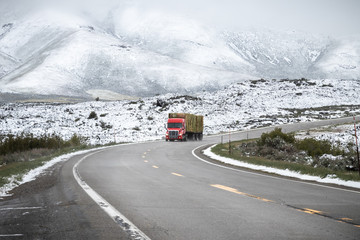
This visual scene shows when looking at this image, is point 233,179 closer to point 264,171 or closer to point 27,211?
point 264,171

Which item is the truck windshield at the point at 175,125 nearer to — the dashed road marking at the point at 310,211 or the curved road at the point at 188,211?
the curved road at the point at 188,211

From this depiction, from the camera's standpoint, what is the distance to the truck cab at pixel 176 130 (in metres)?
43.6

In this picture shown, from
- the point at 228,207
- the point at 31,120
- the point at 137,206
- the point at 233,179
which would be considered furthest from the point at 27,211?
the point at 31,120

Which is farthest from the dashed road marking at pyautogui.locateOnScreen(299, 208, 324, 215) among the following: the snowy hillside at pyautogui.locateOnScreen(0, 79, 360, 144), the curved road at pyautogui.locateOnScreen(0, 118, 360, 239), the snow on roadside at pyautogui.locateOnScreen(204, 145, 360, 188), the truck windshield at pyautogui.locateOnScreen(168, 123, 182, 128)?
the snowy hillside at pyautogui.locateOnScreen(0, 79, 360, 144)

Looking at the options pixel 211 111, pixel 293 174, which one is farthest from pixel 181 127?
pixel 211 111

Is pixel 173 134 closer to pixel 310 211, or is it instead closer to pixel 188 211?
pixel 188 211

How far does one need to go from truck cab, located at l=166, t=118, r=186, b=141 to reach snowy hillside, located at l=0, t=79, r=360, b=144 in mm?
8228

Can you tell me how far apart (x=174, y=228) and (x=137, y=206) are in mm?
1963

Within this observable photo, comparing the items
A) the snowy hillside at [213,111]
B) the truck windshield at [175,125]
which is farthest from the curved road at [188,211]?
the snowy hillside at [213,111]

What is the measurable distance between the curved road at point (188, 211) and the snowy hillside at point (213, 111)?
4171 cm

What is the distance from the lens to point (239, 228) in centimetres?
571

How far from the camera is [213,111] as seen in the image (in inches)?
3332

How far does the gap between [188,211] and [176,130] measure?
1440 inches

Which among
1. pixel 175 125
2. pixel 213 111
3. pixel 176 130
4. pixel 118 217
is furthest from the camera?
pixel 213 111
